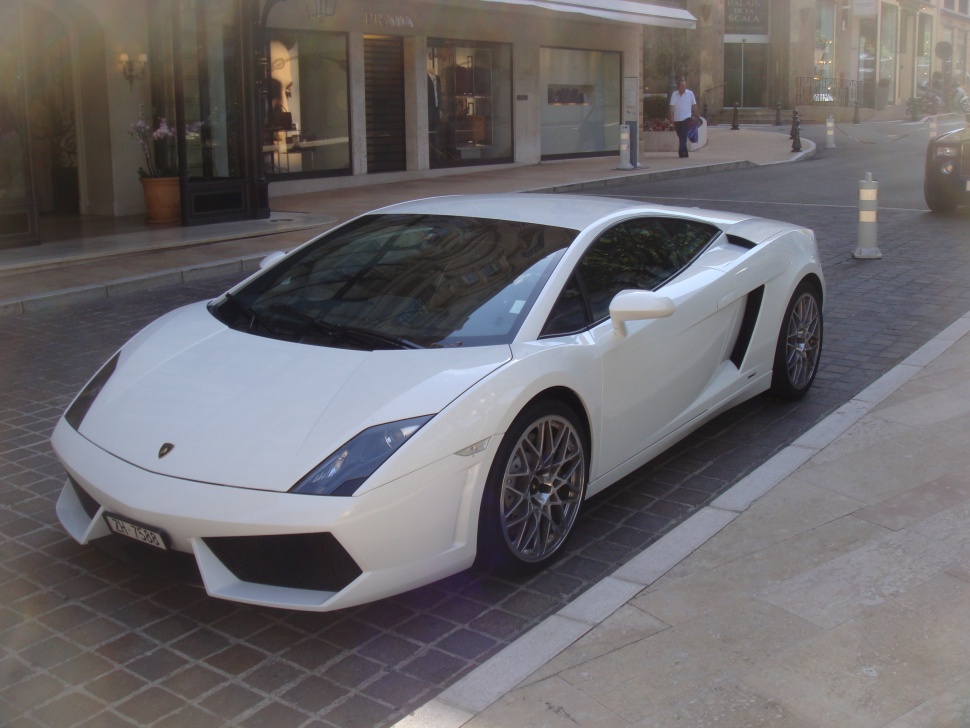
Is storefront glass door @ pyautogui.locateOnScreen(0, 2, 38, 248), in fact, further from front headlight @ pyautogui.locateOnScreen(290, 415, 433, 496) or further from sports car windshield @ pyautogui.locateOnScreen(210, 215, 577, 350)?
front headlight @ pyautogui.locateOnScreen(290, 415, 433, 496)

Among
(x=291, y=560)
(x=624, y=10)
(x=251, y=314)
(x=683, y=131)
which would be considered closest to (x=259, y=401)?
(x=291, y=560)

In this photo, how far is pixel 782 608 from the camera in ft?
12.5

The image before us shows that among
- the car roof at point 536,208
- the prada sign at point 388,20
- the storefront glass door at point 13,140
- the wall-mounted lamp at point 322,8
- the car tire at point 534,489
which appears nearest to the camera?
the car tire at point 534,489

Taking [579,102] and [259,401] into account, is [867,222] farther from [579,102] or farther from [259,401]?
[579,102]

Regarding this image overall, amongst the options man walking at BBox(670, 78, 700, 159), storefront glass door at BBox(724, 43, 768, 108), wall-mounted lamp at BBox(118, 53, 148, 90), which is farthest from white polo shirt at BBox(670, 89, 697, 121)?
storefront glass door at BBox(724, 43, 768, 108)

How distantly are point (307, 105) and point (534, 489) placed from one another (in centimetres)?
1617

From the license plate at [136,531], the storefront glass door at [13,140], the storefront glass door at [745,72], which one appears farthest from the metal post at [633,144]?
the storefront glass door at [745,72]

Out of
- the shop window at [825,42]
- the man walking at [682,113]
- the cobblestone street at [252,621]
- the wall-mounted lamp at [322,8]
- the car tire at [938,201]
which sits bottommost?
the cobblestone street at [252,621]

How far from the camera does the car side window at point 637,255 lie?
465cm

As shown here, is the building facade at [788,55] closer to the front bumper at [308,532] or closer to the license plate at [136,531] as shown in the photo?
the front bumper at [308,532]

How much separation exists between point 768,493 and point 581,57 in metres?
22.0

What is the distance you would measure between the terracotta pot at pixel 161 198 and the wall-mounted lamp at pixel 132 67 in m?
1.82

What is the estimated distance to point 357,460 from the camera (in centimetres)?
352

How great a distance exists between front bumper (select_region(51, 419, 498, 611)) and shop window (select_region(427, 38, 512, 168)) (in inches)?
729
